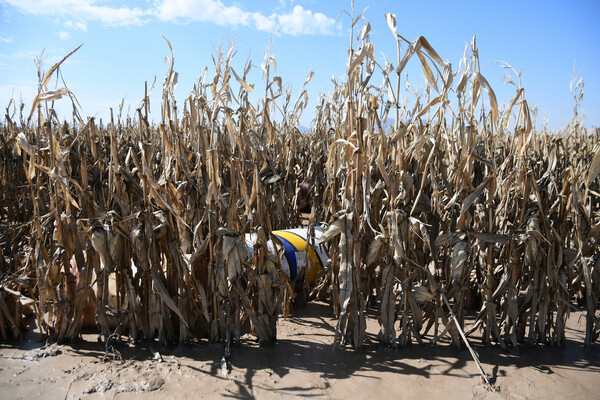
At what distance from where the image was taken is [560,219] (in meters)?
2.82

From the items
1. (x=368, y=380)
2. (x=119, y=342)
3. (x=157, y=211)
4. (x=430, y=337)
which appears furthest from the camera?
(x=430, y=337)

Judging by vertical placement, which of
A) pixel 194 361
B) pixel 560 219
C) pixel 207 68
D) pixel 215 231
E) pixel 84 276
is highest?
pixel 207 68

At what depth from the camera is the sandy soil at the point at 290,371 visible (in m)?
2.45

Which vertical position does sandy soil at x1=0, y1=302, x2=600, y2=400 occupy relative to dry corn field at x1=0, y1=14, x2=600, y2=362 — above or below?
below

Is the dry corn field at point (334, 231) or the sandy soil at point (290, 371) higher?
the dry corn field at point (334, 231)

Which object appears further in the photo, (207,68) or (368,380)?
(207,68)

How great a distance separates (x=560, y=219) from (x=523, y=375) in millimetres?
1043

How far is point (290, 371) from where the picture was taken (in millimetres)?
2689

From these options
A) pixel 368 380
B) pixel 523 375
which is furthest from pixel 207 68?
pixel 523 375

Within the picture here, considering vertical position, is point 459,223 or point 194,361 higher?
point 459,223

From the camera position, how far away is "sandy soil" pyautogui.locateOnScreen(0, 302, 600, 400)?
2.45 m

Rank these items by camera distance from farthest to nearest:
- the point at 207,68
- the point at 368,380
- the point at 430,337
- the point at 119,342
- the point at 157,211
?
1. the point at 207,68
2. the point at 430,337
3. the point at 119,342
4. the point at 157,211
5. the point at 368,380

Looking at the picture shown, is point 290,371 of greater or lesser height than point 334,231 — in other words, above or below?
below

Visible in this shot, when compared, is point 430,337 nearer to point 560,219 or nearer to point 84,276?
point 560,219
